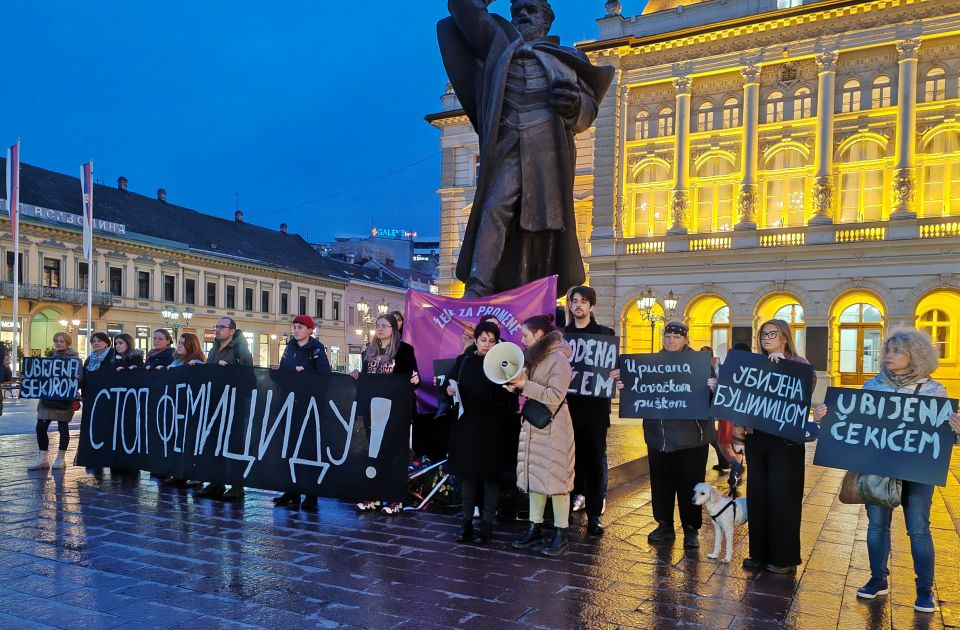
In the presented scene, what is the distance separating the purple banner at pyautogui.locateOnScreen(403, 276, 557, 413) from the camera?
593 centimetres

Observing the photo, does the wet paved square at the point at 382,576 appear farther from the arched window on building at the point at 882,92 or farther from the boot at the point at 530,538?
the arched window on building at the point at 882,92

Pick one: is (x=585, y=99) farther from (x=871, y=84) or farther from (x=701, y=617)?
(x=871, y=84)

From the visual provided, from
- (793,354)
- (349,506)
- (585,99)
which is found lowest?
(349,506)

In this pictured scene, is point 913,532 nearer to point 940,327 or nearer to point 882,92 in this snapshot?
point 940,327

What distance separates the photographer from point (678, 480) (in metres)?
5.50

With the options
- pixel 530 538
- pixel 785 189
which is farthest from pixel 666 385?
pixel 785 189

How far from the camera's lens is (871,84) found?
31.3 meters

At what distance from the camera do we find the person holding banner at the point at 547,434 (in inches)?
193

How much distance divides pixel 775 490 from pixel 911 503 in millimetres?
806

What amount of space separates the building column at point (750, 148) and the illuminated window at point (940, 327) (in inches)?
323

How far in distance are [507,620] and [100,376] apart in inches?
246

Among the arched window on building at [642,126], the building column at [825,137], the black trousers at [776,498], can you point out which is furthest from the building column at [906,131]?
the black trousers at [776,498]

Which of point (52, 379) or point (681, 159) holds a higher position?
point (681, 159)

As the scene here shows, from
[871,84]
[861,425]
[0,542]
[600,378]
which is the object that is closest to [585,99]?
[600,378]
